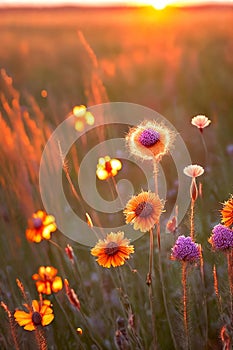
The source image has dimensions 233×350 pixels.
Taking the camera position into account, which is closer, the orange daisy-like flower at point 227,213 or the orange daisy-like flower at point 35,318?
the orange daisy-like flower at point 227,213

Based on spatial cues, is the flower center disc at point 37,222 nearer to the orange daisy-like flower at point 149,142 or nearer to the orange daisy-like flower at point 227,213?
the orange daisy-like flower at point 149,142

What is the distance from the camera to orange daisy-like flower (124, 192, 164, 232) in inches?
53.2

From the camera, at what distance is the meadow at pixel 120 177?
6.05 feet

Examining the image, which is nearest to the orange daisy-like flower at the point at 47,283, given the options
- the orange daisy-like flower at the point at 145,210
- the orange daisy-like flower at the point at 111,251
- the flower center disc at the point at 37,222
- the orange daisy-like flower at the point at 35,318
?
the flower center disc at the point at 37,222

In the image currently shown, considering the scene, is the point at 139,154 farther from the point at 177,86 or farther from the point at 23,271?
the point at 177,86

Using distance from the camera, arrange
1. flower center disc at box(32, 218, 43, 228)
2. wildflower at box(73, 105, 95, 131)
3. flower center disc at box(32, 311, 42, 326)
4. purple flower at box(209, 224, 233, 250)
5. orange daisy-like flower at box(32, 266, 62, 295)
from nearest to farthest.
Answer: purple flower at box(209, 224, 233, 250), flower center disc at box(32, 311, 42, 326), orange daisy-like flower at box(32, 266, 62, 295), flower center disc at box(32, 218, 43, 228), wildflower at box(73, 105, 95, 131)

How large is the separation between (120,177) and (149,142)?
1.76 m

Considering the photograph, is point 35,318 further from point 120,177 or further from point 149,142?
point 120,177

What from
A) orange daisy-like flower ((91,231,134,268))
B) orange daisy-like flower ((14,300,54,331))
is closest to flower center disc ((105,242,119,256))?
orange daisy-like flower ((91,231,134,268))

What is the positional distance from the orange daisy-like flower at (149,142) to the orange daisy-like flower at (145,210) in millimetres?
146

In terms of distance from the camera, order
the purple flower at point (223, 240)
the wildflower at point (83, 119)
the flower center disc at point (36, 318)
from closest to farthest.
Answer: the purple flower at point (223, 240) < the flower center disc at point (36, 318) < the wildflower at point (83, 119)

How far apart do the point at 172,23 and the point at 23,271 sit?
24.3 ft

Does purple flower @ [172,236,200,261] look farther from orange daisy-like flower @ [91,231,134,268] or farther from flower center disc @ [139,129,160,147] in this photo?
flower center disc @ [139,129,160,147]

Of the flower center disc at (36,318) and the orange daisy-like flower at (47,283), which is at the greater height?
the orange daisy-like flower at (47,283)
